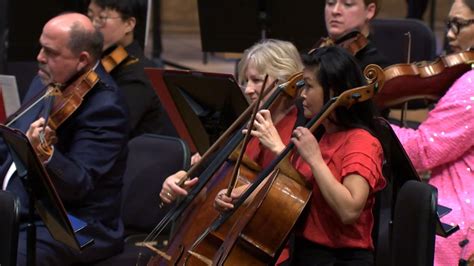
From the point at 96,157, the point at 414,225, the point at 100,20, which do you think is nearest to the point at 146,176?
the point at 96,157

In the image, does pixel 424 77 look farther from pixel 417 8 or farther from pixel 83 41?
pixel 417 8

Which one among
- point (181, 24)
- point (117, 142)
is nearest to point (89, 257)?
point (117, 142)

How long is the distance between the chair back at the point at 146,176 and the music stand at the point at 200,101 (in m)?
0.31

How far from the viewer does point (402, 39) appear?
16.8ft

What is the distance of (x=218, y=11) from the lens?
512 cm

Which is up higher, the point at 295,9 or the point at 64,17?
the point at 64,17

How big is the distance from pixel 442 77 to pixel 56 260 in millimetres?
1477

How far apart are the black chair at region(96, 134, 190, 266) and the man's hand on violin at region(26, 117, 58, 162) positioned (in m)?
0.66

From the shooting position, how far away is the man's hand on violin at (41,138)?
3.18m

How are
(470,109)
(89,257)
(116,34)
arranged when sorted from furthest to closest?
1. (116,34)
2. (89,257)
3. (470,109)

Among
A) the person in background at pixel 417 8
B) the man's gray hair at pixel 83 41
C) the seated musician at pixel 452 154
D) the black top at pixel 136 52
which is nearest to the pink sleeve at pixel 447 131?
the seated musician at pixel 452 154

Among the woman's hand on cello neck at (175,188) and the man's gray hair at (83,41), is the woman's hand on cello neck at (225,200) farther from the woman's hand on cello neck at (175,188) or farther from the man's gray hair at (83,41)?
the man's gray hair at (83,41)

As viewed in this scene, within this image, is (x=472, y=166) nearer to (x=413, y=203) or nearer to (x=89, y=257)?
(x=413, y=203)

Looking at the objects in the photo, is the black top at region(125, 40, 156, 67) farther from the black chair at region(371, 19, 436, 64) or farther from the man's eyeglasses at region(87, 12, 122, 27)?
the black chair at region(371, 19, 436, 64)
